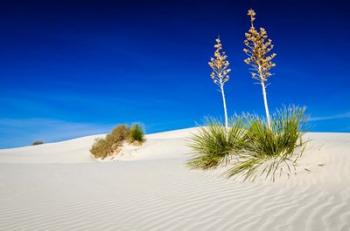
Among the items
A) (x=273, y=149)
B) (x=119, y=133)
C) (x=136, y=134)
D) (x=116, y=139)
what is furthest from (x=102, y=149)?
(x=273, y=149)

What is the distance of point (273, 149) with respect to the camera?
7426 millimetres

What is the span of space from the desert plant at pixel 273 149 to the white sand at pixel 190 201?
33 cm

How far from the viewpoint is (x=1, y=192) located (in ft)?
23.7

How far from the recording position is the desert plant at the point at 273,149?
7.03 meters

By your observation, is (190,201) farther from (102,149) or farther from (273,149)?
(102,149)

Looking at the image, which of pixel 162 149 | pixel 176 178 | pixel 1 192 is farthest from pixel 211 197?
Result: pixel 162 149

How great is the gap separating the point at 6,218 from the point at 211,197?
3179 mm

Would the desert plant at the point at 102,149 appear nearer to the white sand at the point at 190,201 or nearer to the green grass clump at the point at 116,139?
the green grass clump at the point at 116,139

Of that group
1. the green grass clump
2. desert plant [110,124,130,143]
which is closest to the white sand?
the green grass clump

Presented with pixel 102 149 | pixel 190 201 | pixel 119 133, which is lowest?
pixel 190 201

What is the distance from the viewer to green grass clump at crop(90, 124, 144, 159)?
22.7 m

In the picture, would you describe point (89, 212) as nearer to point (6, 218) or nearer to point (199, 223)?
point (6, 218)

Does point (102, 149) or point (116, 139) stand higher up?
point (116, 139)

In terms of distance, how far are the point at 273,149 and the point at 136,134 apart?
16.2m
